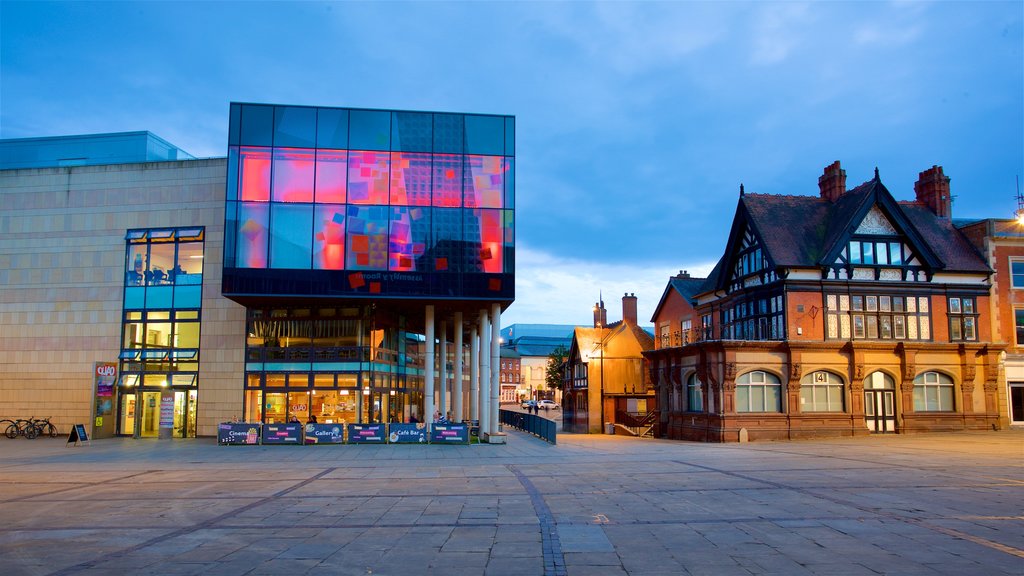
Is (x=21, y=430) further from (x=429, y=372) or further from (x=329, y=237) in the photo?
(x=429, y=372)

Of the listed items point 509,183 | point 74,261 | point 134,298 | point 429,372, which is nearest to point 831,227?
point 509,183

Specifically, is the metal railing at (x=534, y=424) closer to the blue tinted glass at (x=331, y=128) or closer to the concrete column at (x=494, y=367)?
the concrete column at (x=494, y=367)

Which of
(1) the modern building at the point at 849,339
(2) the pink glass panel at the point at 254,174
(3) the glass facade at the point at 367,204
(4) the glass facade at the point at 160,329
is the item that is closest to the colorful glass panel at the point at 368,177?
(3) the glass facade at the point at 367,204

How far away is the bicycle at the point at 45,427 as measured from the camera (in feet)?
123

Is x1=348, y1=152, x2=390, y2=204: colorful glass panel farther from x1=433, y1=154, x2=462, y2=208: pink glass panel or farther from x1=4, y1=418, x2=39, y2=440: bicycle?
x1=4, y1=418, x2=39, y2=440: bicycle

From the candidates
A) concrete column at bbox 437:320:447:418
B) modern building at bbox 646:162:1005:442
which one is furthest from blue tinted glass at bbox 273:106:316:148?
modern building at bbox 646:162:1005:442

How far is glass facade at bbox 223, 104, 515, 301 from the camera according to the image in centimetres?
3325

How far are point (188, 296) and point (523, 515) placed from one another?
2849cm

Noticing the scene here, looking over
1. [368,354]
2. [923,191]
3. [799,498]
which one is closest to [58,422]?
[368,354]

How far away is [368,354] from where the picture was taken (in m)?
36.0

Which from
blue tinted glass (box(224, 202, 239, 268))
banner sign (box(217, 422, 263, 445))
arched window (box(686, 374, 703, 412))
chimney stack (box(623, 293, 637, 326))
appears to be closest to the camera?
banner sign (box(217, 422, 263, 445))

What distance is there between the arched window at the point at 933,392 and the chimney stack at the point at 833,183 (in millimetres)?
9874

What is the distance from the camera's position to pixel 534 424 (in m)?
39.6

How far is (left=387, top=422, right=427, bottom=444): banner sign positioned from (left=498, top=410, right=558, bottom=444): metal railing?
5.89m
